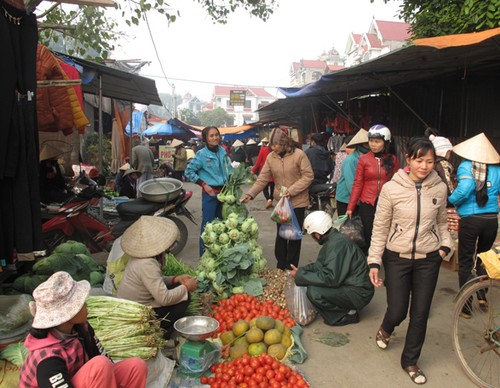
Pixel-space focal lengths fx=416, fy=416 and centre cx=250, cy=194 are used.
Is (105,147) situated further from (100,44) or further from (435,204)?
(435,204)

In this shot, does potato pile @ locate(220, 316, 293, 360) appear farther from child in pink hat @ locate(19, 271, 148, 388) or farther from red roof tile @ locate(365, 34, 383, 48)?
red roof tile @ locate(365, 34, 383, 48)

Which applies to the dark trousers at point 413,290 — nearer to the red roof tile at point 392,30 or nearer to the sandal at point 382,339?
the sandal at point 382,339

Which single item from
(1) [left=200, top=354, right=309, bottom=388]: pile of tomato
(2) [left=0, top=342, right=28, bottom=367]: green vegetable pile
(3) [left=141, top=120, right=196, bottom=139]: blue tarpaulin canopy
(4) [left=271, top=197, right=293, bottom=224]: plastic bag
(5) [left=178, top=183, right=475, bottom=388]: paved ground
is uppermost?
(3) [left=141, top=120, right=196, bottom=139]: blue tarpaulin canopy

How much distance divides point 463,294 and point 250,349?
1822 millimetres

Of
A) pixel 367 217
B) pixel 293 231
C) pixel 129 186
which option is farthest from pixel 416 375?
pixel 129 186

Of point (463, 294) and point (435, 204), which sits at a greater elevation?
point (435, 204)

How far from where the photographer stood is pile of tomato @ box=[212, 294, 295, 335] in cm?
404

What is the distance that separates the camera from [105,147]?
12539 millimetres

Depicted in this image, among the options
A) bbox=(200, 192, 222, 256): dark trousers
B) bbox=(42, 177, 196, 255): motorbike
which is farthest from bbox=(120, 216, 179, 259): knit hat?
bbox=(42, 177, 196, 255): motorbike

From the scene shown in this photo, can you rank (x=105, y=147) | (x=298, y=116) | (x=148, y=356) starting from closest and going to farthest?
(x=148, y=356), (x=105, y=147), (x=298, y=116)

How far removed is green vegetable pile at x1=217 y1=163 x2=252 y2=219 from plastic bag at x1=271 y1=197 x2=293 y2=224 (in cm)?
50

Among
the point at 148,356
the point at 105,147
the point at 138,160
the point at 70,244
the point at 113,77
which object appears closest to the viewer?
the point at 148,356

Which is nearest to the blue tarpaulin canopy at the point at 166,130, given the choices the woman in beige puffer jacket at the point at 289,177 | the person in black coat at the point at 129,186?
the person in black coat at the point at 129,186

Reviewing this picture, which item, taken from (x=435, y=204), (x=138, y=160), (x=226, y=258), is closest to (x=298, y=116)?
(x=138, y=160)
